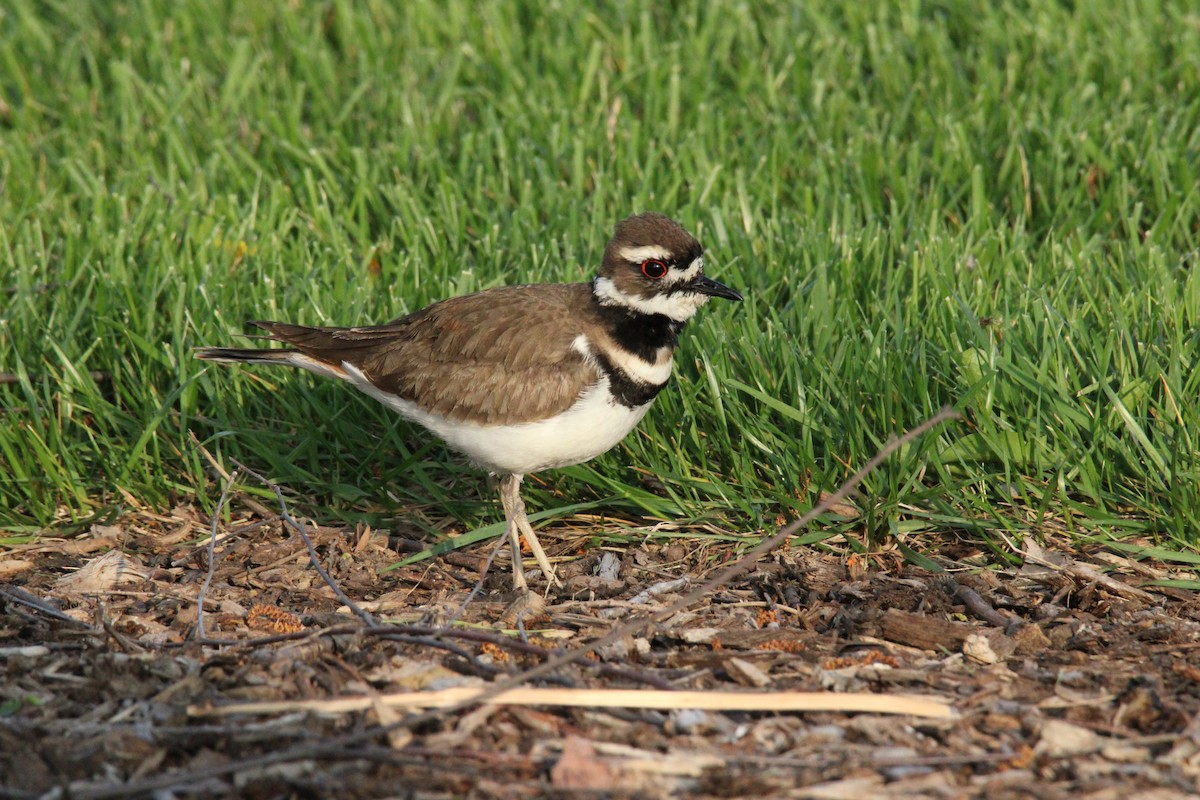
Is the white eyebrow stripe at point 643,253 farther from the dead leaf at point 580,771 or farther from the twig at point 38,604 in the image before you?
the twig at point 38,604

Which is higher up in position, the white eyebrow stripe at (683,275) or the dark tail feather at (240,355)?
the white eyebrow stripe at (683,275)

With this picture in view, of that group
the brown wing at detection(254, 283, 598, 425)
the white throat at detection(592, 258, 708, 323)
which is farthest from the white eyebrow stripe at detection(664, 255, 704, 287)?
the brown wing at detection(254, 283, 598, 425)

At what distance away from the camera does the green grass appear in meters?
4.89

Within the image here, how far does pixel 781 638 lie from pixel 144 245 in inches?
157

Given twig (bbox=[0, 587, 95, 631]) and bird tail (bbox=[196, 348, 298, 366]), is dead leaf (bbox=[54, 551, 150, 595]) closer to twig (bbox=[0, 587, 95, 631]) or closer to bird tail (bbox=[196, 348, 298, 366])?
twig (bbox=[0, 587, 95, 631])

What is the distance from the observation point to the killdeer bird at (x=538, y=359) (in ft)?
15.5

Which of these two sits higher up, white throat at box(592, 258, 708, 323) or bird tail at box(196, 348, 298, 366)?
white throat at box(592, 258, 708, 323)

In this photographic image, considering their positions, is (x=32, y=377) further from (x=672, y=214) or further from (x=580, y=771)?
(x=580, y=771)

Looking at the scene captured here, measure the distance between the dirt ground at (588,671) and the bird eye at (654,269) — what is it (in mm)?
1008

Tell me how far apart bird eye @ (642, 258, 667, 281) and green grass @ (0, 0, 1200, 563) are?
0.47 m

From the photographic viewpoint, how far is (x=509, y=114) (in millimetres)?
7699

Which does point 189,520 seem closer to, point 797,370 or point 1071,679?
point 797,370

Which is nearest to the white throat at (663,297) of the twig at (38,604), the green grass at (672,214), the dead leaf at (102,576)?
the green grass at (672,214)

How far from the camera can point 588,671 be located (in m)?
3.81
